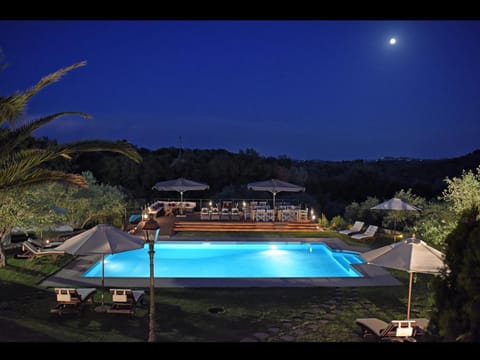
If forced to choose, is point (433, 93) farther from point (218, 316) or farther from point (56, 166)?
point (218, 316)

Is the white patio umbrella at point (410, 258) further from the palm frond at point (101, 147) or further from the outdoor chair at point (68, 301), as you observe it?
the outdoor chair at point (68, 301)

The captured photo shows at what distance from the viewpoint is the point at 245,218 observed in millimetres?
18375

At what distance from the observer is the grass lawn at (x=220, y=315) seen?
6312 mm

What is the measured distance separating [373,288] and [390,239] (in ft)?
20.4

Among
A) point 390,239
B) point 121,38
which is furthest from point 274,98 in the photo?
point 390,239

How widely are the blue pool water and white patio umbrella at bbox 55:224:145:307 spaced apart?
317 centimetres

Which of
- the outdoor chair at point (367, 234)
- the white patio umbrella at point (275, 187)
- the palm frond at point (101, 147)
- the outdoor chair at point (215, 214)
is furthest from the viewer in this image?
the outdoor chair at point (215, 214)

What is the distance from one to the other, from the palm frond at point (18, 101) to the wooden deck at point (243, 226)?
11400 mm

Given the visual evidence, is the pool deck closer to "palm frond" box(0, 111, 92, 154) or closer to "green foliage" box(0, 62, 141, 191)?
"green foliage" box(0, 62, 141, 191)

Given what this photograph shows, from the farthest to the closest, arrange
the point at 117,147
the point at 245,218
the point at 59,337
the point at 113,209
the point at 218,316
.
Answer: the point at 245,218, the point at 113,209, the point at 218,316, the point at 117,147, the point at 59,337

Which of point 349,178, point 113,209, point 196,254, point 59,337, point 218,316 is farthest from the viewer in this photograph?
point 349,178

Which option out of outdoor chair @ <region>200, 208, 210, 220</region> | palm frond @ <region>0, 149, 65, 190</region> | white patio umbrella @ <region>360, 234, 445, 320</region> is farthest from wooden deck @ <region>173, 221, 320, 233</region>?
palm frond @ <region>0, 149, 65, 190</region>

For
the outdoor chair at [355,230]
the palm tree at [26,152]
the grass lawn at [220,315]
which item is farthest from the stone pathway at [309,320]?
the outdoor chair at [355,230]

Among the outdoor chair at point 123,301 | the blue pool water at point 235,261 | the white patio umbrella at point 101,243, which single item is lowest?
the blue pool water at point 235,261
